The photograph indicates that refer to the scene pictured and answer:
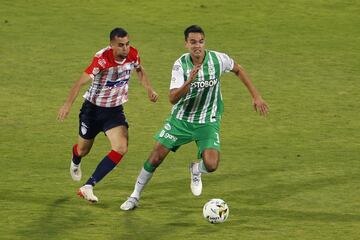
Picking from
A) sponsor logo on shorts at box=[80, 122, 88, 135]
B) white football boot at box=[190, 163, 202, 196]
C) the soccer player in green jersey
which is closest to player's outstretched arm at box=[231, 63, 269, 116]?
the soccer player in green jersey

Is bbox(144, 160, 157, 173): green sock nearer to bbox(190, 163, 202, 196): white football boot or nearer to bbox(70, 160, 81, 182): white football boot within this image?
bbox(190, 163, 202, 196): white football boot

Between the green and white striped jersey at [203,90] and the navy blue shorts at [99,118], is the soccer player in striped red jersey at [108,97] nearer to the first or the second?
the navy blue shorts at [99,118]

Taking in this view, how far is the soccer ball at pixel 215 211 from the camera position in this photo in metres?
15.6

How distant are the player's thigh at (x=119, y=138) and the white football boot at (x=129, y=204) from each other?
2.47 ft

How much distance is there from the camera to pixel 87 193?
54.1ft

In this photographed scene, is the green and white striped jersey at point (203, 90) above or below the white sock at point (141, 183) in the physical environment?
above

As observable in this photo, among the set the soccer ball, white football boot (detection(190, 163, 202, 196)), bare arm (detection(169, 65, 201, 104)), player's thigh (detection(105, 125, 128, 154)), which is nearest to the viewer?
bare arm (detection(169, 65, 201, 104))

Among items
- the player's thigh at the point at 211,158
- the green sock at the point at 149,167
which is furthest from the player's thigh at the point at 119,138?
the player's thigh at the point at 211,158

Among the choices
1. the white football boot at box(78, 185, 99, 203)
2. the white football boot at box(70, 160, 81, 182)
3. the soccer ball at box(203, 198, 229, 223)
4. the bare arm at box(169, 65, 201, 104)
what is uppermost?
the bare arm at box(169, 65, 201, 104)

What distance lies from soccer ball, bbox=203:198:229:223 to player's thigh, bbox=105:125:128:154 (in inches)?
72.5

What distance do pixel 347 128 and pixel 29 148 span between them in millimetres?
5833

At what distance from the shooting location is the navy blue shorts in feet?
56.4

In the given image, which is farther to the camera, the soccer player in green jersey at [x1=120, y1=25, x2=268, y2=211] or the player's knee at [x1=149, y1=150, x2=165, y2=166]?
the player's knee at [x1=149, y1=150, x2=165, y2=166]

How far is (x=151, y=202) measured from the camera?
17.1 m
